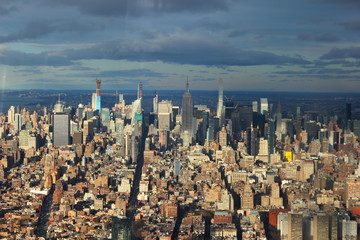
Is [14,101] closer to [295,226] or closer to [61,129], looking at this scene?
[61,129]

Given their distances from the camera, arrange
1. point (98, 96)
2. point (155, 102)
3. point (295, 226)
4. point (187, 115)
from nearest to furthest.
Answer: point (295, 226) → point (155, 102) → point (98, 96) → point (187, 115)

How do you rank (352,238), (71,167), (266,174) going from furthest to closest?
(71,167)
(266,174)
(352,238)

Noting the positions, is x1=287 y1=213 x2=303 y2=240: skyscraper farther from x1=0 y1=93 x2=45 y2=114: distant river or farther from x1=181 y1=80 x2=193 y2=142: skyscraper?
x1=0 y1=93 x2=45 y2=114: distant river

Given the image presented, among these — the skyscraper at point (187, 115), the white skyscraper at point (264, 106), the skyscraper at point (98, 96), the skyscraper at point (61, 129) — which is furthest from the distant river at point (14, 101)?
the white skyscraper at point (264, 106)

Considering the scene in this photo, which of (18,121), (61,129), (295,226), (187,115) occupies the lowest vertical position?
(295,226)

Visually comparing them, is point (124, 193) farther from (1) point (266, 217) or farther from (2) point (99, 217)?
(1) point (266, 217)

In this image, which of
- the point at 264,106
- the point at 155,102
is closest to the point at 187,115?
the point at 155,102

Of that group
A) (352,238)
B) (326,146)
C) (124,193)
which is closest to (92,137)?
(124,193)

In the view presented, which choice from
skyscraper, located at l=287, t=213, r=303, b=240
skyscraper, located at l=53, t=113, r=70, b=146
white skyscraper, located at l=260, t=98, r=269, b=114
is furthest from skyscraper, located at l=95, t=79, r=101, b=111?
skyscraper, located at l=287, t=213, r=303, b=240

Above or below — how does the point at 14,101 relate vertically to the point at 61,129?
above

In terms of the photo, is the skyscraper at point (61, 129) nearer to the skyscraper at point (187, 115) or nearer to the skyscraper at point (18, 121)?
the skyscraper at point (18, 121)

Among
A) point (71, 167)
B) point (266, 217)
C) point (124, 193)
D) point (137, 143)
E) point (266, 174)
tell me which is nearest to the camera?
point (266, 217)
